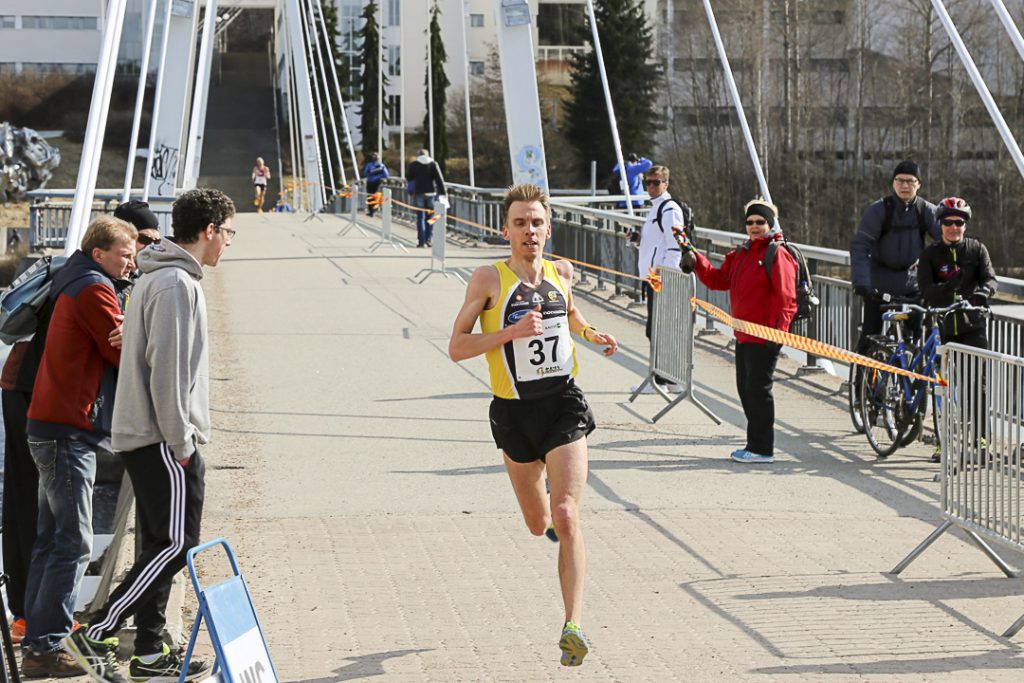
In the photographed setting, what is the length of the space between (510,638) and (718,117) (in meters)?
62.3

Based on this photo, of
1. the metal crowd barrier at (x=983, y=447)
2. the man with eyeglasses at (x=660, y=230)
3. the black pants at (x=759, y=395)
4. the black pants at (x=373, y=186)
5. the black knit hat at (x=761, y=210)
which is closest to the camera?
the metal crowd barrier at (x=983, y=447)

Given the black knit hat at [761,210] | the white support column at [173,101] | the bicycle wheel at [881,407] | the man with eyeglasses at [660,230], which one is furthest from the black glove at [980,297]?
the white support column at [173,101]

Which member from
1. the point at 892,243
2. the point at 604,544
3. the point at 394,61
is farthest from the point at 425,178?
the point at 394,61

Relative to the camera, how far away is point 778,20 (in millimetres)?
63188

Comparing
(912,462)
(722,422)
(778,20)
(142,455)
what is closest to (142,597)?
(142,455)

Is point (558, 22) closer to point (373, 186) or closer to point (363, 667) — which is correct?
point (373, 186)

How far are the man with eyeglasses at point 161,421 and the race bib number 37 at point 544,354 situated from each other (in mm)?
1291

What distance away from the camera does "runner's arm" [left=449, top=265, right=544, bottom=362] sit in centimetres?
638

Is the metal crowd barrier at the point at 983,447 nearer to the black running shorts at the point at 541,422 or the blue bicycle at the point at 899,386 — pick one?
the black running shorts at the point at 541,422

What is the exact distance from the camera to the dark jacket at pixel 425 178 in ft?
108

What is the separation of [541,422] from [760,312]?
181 inches

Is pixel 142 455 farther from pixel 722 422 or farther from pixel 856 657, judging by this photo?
pixel 722 422

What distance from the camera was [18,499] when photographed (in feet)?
21.9

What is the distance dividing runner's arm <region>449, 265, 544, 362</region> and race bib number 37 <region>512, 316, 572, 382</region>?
9 centimetres
